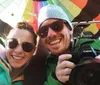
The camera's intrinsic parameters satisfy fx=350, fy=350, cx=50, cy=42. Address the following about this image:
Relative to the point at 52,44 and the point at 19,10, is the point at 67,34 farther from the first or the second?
the point at 19,10

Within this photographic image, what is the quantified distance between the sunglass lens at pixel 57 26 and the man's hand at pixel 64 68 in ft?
0.59

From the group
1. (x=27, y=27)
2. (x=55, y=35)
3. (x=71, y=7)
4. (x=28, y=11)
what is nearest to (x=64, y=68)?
(x=55, y=35)

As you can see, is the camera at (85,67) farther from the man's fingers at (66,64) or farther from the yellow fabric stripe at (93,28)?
the yellow fabric stripe at (93,28)

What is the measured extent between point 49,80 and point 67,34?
0.63ft

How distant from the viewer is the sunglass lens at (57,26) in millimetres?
1028

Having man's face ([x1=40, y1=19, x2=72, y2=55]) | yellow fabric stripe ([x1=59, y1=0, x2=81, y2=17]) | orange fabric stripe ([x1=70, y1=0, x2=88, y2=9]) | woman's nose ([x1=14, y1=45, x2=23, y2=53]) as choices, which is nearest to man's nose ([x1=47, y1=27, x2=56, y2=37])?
man's face ([x1=40, y1=19, x2=72, y2=55])

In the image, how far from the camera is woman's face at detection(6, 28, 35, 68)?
3.56 ft

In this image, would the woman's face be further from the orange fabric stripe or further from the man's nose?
the orange fabric stripe

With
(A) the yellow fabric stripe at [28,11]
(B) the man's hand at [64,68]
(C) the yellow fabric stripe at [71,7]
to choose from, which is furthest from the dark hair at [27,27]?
(C) the yellow fabric stripe at [71,7]

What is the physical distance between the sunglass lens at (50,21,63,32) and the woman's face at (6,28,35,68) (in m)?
0.10

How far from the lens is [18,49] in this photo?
110 cm

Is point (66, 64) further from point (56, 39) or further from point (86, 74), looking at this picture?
point (56, 39)

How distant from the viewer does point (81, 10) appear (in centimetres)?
161

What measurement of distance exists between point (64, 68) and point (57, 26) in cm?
20
